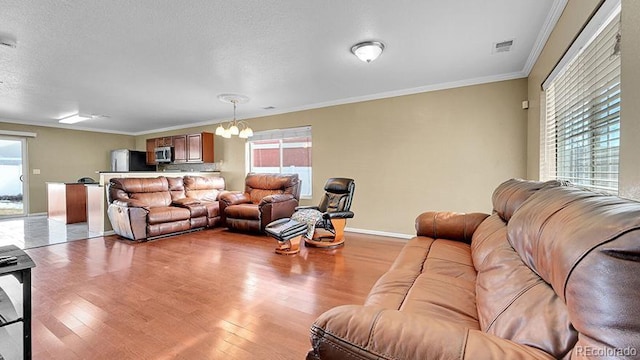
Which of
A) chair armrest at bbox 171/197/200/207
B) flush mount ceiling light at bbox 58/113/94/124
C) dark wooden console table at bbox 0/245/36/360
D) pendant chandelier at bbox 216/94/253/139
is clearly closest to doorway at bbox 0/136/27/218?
flush mount ceiling light at bbox 58/113/94/124

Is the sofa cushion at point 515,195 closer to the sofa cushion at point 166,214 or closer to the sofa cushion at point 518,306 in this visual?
the sofa cushion at point 518,306

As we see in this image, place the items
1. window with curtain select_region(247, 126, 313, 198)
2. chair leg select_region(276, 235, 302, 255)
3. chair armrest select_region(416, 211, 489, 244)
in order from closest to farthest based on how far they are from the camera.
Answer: chair armrest select_region(416, 211, 489, 244), chair leg select_region(276, 235, 302, 255), window with curtain select_region(247, 126, 313, 198)

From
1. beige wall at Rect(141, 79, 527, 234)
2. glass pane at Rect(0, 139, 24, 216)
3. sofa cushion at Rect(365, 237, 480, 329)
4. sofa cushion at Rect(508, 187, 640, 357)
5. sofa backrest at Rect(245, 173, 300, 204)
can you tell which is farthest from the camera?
glass pane at Rect(0, 139, 24, 216)

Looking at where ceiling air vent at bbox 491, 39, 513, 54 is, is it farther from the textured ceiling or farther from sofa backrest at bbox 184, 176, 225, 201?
sofa backrest at bbox 184, 176, 225, 201

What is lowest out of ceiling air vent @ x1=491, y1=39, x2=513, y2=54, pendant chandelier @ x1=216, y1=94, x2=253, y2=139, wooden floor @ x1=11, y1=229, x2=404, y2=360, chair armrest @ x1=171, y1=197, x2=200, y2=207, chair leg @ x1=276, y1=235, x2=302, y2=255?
wooden floor @ x1=11, y1=229, x2=404, y2=360

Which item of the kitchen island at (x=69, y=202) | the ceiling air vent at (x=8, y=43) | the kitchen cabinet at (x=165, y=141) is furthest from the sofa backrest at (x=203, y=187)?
the ceiling air vent at (x=8, y=43)

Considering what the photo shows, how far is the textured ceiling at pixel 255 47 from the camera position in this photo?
2232 millimetres

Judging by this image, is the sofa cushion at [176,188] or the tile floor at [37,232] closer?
the tile floor at [37,232]

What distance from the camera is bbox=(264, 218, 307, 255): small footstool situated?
3.33 m

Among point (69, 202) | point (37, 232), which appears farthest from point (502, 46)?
point (69, 202)

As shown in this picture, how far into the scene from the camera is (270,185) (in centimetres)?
545

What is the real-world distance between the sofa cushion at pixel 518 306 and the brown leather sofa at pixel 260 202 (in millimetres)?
3625

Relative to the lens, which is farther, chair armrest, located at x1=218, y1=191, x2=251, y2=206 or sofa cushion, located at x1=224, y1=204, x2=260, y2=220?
chair armrest, located at x1=218, y1=191, x2=251, y2=206

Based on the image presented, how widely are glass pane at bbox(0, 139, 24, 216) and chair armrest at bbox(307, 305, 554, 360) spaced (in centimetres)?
936
